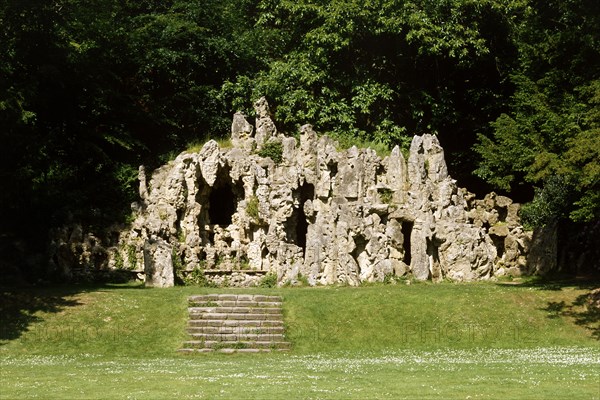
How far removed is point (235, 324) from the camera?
106 feet

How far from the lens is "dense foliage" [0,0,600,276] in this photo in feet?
131

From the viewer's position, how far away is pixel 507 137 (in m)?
41.4

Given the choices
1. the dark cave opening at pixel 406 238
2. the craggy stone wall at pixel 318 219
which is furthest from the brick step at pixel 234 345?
the dark cave opening at pixel 406 238

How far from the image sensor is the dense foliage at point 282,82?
3981 centimetres

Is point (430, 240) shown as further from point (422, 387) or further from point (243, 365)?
point (422, 387)

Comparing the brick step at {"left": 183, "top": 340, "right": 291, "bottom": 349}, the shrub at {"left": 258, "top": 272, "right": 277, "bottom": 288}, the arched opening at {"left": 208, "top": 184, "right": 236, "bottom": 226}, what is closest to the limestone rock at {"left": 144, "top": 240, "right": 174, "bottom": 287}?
the shrub at {"left": 258, "top": 272, "right": 277, "bottom": 288}

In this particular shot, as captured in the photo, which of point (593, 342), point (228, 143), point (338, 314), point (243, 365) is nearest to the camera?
point (243, 365)

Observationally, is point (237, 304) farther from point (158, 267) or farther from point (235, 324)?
point (158, 267)

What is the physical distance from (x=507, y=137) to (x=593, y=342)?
511 inches

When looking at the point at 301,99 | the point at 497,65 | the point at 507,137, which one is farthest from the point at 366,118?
the point at 507,137

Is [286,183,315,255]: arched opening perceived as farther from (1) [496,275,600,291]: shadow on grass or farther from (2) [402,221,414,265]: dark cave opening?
(1) [496,275,600,291]: shadow on grass

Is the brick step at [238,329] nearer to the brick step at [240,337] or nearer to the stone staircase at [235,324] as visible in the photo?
the stone staircase at [235,324]

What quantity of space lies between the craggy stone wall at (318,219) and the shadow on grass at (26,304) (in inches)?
195

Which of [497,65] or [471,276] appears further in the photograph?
[497,65]
